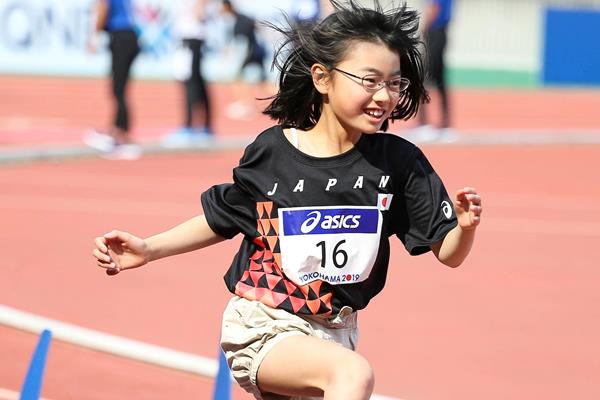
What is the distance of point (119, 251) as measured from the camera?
4.04 m

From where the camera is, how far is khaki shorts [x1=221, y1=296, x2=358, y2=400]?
12.6 ft

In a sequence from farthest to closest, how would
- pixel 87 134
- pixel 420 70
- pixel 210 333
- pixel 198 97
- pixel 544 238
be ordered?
pixel 87 134 < pixel 198 97 < pixel 544 238 < pixel 210 333 < pixel 420 70

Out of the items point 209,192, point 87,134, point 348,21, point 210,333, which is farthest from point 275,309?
point 87,134

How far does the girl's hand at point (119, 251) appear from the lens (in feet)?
13.0

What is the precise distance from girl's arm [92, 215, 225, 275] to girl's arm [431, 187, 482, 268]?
2.19 feet

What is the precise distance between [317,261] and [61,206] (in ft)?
25.5

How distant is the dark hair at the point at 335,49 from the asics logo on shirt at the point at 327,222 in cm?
35

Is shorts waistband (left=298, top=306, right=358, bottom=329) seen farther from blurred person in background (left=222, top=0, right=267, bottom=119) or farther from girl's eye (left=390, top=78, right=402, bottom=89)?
blurred person in background (left=222, top=0, right=267, bottom=119)

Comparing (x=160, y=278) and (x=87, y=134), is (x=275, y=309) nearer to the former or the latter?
(x=160, y=278)

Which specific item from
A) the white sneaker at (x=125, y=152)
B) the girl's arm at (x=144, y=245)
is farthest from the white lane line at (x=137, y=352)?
the white sneaker at (x=125, y=152)

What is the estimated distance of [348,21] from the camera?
13.0 ft

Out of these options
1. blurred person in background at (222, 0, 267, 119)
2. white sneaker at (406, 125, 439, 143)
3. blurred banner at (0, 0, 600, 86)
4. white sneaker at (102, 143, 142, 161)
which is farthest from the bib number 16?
blurred banner at (0, 0, 600, 86)

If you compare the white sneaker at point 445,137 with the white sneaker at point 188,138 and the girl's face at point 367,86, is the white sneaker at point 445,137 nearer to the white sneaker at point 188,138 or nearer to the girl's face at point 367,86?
the white sneaker at point 188,138

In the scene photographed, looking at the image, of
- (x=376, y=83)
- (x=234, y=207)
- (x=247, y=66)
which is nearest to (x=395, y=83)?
(x=376, y=83)
